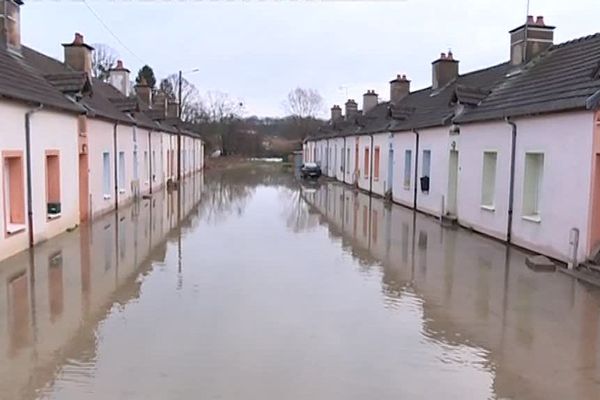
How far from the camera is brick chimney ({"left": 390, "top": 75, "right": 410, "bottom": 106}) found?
Result: 31766mm

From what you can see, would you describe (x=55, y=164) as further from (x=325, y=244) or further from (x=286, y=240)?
(x=325, y=244)

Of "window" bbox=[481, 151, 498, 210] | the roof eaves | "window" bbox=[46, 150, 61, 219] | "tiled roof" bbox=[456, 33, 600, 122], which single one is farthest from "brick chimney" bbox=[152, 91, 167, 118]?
the roof eaves

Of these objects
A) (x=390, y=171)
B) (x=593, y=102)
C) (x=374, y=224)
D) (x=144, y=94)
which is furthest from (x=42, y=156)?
(x=144, y=94)

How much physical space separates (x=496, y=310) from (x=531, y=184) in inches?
213

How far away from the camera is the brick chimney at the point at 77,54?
19969 mm

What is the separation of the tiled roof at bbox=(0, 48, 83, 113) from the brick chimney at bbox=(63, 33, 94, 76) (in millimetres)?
4580

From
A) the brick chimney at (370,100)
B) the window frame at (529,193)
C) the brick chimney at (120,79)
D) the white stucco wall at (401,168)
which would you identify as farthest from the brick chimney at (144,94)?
the window frame at (529,193)

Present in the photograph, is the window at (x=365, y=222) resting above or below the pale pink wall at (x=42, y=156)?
below

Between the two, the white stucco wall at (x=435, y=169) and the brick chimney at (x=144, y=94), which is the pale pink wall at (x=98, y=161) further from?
the brick chimney at (x=144, y=94)

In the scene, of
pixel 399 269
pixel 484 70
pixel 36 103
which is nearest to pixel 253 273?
pixel 399 269

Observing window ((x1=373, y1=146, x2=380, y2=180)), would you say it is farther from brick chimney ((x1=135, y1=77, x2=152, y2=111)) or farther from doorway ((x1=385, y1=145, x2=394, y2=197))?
brick chimney ((x1=135, y1=77, x2=152, y2=111))

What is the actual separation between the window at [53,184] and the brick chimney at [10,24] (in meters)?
3.38

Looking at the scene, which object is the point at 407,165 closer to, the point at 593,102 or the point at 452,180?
the point at 452,180

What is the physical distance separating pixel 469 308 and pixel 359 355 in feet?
8.57
